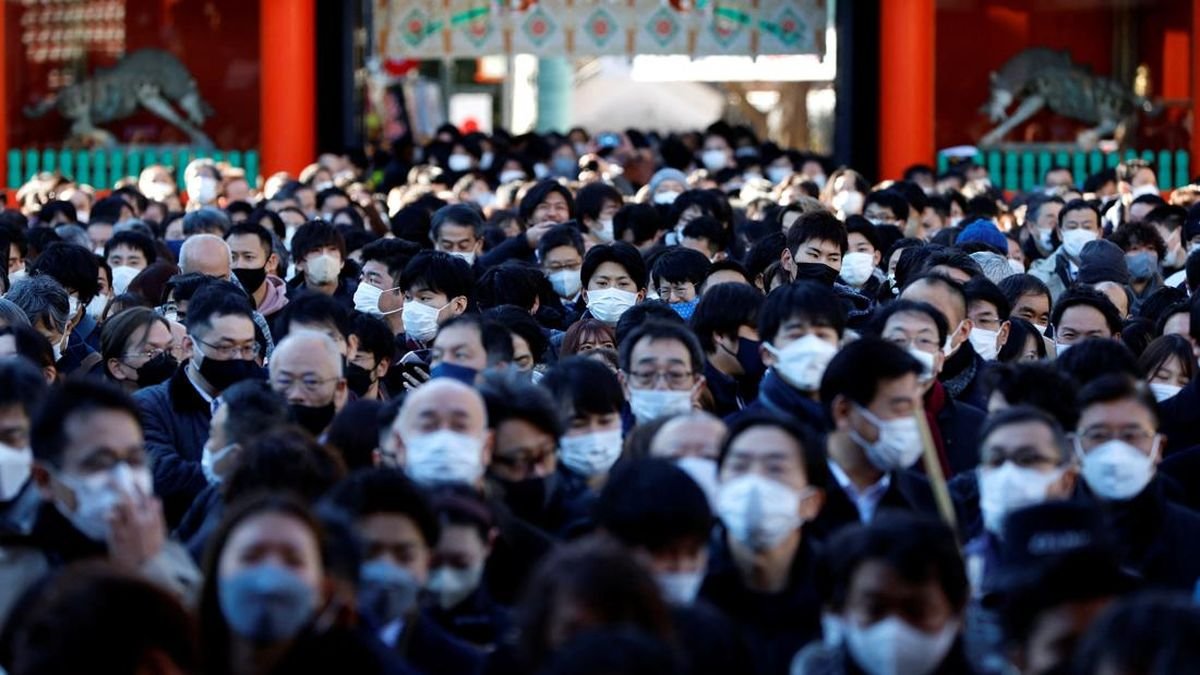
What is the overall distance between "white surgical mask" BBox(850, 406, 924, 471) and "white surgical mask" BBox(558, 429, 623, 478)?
670mm

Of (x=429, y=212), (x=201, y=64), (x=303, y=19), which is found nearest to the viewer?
(x=429, y=212)

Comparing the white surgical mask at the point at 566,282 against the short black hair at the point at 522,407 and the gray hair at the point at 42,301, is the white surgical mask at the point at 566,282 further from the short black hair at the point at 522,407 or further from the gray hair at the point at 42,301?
the short black hair at the point at 522,407

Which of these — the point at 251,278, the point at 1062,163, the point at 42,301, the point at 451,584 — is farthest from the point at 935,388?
the point at 1062,163

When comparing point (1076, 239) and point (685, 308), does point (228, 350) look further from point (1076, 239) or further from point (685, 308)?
point (1076, 239)

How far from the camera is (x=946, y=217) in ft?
50.7

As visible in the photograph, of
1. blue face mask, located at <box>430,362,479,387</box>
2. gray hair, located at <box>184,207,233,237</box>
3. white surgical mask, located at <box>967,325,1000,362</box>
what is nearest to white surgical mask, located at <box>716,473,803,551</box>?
blue face mask, located at <box>430,362,479,387</box>

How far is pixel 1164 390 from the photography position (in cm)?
865

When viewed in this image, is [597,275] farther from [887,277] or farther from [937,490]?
[937,490]

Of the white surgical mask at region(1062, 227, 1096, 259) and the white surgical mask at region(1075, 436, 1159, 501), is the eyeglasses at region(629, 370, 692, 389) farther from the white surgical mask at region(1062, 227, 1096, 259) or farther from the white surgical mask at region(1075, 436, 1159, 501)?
the white surgical mask at region(1062, 227, 1096, 259)

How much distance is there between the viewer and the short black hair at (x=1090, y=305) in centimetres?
962

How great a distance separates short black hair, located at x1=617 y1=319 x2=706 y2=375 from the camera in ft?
25.7

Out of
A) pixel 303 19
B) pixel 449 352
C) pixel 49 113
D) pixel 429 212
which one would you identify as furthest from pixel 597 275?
pixel 49 113

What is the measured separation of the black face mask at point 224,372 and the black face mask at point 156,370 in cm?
59

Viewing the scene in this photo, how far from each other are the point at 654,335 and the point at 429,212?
6344 mm
